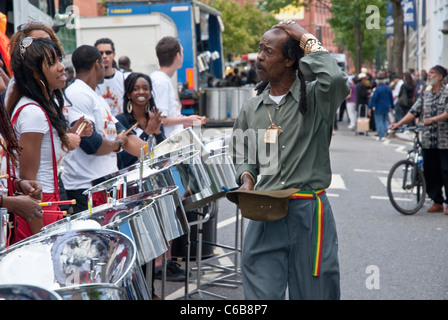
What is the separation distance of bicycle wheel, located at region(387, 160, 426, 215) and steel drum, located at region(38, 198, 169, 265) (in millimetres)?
6374

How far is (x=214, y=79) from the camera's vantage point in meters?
23.7

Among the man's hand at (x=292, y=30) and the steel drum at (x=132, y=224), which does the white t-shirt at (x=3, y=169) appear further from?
the man's hand at (x=292, y=30)

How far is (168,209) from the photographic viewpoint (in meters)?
3.96

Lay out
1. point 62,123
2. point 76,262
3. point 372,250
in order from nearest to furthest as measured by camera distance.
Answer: point 76,262, point 62,123, point 372,250

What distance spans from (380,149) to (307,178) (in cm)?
1460

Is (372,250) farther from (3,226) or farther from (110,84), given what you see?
(3,226)

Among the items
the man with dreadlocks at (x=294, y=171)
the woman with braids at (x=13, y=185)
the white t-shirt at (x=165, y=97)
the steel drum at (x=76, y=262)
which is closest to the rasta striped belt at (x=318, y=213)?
the man with dreadlocks at (x=294, y=171)

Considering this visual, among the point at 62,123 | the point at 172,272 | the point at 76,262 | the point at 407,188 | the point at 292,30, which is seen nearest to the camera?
the point at 76,262

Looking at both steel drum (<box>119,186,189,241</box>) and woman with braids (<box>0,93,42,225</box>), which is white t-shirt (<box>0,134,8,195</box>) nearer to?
woman with braids (<box>0,93,42,225</box>)

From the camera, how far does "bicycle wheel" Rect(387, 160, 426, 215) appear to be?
9703 mm

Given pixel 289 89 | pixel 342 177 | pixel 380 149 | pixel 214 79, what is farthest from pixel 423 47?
pixel 289 89

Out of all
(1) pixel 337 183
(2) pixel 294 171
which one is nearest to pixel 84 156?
(2) pixel 294 171

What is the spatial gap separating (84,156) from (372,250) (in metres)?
3.46
